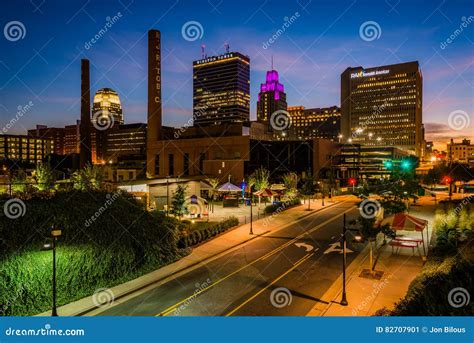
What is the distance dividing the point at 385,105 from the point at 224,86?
8726 centimetres

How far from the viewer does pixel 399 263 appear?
A: 1608 centimetres

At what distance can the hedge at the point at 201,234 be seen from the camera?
19.5 m

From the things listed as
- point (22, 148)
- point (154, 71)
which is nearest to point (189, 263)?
point (154, 71)

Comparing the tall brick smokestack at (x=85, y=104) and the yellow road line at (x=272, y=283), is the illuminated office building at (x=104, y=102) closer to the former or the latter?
the tall brick smokestack at (x=85, y=104)

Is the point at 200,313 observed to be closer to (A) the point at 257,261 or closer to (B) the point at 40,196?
(A) the point at 257,261

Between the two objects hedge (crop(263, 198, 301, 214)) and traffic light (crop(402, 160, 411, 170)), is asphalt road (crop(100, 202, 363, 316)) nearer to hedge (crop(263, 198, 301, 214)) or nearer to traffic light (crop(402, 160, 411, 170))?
hedge (crop(263, 198, 301, 214))

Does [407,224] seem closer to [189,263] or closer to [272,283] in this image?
[272,283]

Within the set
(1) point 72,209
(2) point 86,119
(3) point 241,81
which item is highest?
(3) point 241,81

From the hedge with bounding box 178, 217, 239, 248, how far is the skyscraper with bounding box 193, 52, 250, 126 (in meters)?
165

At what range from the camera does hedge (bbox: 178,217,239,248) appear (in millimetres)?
19453

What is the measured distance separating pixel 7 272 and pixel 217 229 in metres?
13.2

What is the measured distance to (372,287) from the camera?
1298 cm

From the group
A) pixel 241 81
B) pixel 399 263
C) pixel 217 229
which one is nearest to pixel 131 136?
pixel 241 81

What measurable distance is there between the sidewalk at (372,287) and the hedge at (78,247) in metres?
8.35
